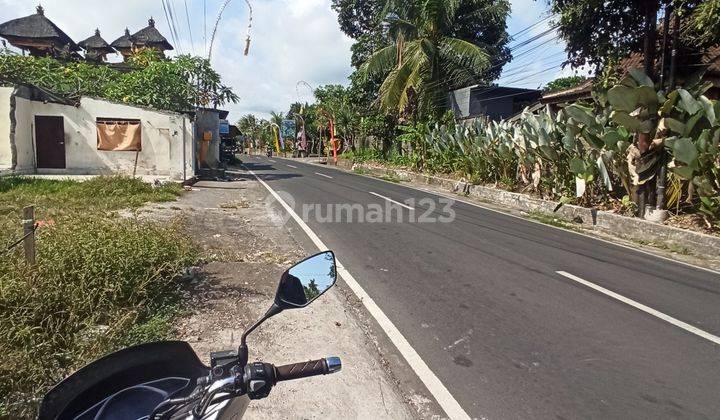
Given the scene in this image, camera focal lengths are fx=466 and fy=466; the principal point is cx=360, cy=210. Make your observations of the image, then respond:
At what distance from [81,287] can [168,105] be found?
1742 cm

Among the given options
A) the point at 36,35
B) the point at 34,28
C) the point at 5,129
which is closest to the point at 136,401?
the point at 5,129

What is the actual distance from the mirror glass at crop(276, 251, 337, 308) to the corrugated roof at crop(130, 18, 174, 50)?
44628mm

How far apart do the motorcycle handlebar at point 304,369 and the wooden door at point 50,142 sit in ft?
63.0

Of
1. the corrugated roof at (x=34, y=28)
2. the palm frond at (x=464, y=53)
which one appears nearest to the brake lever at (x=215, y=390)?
the palm frond at (x=464, y=53)

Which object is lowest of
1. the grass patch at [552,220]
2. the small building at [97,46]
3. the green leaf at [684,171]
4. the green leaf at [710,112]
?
the grass patch at [552,220]

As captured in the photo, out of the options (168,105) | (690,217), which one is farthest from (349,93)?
(690,217)

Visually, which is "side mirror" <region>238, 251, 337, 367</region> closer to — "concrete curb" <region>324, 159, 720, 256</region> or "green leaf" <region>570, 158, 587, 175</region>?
"concrete curb" <region>324, 159, 720, 256</region>

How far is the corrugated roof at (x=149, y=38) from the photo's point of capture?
40500 mm

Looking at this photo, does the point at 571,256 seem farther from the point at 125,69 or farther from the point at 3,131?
the point at 125,69

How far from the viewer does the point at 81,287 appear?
3.85 metres

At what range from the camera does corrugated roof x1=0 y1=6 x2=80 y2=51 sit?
105 feet

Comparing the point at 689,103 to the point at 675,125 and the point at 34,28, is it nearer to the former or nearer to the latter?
the point at 675,125

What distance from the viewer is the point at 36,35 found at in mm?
32281

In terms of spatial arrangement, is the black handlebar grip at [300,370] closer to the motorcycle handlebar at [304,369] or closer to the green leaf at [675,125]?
the motorcycle handlebar at [304,369]
